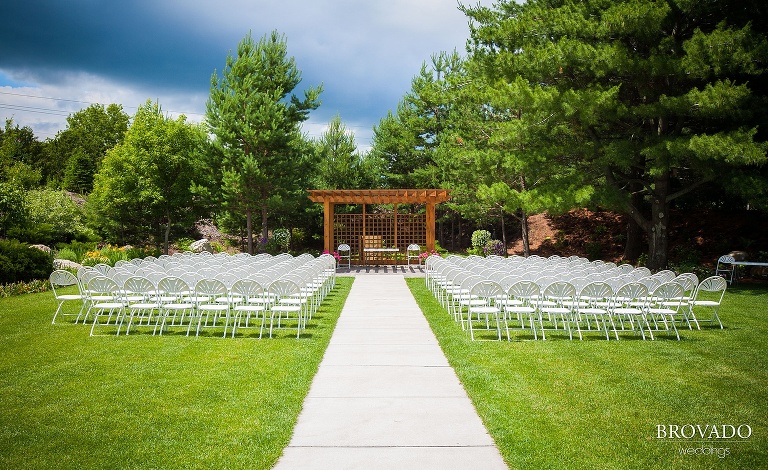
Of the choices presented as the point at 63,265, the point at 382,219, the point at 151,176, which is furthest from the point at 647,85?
the point at 151,176

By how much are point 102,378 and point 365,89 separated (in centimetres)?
4166

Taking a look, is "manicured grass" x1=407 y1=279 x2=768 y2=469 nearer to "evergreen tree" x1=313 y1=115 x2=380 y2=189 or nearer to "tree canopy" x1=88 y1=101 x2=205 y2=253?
"tree canopy" x1=88 y1=101 x2=205 y2=253

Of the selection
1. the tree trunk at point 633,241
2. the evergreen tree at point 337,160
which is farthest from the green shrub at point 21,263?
the tree trunk at point 633,241

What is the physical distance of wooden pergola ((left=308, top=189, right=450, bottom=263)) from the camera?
24094 millimetres

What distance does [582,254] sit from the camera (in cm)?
2667

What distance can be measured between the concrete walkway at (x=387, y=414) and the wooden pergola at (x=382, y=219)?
1577 centimetres

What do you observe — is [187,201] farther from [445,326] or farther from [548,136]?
[445,326]

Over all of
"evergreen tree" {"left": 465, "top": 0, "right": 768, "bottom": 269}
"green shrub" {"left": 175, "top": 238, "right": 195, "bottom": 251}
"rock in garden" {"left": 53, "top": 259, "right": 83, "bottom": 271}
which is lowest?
"rock in garden" {"left": 53, "top": 259, "right": 83, "bottom": 271}

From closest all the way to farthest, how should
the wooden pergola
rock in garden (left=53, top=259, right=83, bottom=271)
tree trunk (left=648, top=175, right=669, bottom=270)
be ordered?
1. rock in garden (left=53, top=259, right=83, bottom=271)
2. tree trunk (left=648, top=175, right=669, bottom=270)
3. the wooden pergola

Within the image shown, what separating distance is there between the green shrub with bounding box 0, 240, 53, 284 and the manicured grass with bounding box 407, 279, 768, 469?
39.0ft

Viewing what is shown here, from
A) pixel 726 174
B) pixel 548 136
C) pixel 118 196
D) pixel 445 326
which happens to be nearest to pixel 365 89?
pixel 118 196

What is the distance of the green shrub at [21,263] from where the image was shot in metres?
14.1

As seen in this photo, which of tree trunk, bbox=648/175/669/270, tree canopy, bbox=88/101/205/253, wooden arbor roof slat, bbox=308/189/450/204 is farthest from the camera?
tree canopy, bbox=88/101/205/253

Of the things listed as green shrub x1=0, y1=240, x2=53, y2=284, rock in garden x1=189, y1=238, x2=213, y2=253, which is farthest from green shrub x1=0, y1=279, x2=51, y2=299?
rock in garden x1=189, y1=238, x2=213, y2=253
